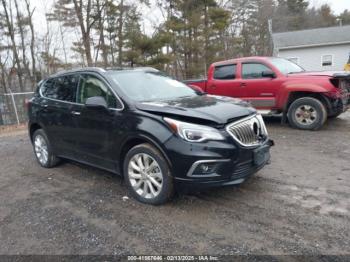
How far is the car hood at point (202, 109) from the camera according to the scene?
3283mm

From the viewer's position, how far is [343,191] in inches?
146

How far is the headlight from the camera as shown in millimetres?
3168

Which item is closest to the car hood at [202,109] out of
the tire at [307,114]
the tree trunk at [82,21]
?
the tire at [307,114]

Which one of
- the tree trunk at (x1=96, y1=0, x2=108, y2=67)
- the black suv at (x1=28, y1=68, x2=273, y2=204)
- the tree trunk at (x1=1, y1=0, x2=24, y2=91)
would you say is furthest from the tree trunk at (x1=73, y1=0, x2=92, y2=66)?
the black suv at (x1=28, y1=68, x2=273, y2=204)

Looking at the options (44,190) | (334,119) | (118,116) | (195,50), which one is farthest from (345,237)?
(195,50)

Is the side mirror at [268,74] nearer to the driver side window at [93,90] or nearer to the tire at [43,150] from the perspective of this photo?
the driver side window at [93,90]

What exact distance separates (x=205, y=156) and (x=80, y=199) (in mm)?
1924

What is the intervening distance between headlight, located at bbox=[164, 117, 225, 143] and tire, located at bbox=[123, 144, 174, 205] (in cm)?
39

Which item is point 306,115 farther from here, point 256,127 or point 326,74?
point 256,127

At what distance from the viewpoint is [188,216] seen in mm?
3289

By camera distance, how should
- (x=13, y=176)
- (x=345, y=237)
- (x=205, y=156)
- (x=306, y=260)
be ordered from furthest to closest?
(x=13, y=176), (x=205, y=156), (x=345, y=237), (x=306, y=260)

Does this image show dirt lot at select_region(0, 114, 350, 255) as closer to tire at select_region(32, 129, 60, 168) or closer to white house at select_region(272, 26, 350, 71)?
tire at select_region(32, 129, 60, 168)

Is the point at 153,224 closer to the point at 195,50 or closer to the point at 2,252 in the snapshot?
the point at 2,252

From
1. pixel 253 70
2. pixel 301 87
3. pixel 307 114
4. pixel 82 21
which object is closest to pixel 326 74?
pixel 301 87
